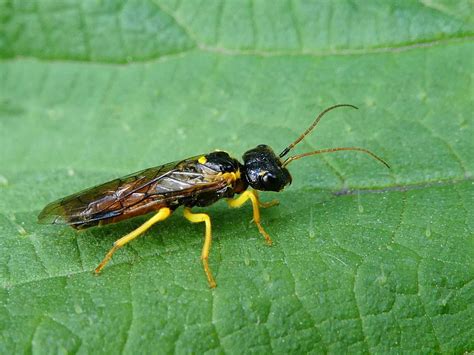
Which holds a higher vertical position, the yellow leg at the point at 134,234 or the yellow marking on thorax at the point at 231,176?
the yellow marking on thorax at the point at 231,176

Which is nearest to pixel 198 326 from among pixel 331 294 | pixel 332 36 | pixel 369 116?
pixel 331 294

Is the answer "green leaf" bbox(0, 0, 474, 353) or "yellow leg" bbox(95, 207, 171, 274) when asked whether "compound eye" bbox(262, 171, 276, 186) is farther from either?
"yellow leg" bbox(95, 207, 171, 274)

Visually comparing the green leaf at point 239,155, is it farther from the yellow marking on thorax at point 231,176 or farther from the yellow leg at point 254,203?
the yellow marking on thorax at point 231,176

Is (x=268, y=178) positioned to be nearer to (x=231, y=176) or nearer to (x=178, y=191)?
(x=231, y=176)

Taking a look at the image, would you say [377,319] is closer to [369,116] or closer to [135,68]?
[369,116]

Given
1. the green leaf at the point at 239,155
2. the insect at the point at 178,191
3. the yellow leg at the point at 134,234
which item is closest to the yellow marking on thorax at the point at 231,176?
the insect at the point at 178,191

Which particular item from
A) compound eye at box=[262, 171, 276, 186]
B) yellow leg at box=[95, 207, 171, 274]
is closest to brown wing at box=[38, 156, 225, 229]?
yellow leg at box=[95, 207, 171, 274]

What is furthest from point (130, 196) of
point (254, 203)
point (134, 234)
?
point (254, 203)
